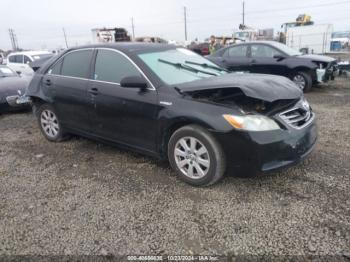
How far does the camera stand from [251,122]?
3.09m

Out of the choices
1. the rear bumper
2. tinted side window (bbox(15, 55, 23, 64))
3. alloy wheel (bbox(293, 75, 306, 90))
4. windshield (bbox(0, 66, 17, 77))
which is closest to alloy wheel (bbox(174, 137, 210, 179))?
the rear bumper

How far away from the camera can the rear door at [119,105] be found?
372 cm

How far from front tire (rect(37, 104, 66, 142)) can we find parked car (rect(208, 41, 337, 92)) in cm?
499

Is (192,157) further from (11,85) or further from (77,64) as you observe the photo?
(11,85)

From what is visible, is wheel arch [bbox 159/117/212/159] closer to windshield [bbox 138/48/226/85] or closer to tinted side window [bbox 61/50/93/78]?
windshield [bbox 138/48/226/85]

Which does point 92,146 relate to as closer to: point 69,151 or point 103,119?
point 69,151

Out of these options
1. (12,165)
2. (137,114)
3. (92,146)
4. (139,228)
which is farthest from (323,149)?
(12,165)

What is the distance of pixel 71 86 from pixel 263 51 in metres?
6.65

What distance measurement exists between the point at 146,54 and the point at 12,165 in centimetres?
250

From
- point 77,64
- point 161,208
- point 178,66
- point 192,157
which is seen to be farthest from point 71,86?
point 161,208

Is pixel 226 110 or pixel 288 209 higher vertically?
pixel 226 110

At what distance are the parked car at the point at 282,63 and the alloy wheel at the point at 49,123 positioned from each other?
499 cm

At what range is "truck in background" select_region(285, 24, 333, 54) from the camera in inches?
1042

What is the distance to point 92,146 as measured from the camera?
16.6 ft
